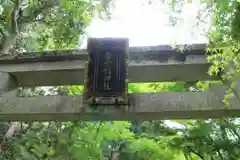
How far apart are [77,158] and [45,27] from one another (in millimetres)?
3390

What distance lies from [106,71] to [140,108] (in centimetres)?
54

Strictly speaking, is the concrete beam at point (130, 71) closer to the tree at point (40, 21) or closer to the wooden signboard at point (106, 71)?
the wooden signboard at point (106, 71)

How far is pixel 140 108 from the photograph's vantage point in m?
3.14

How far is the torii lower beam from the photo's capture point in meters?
3.05

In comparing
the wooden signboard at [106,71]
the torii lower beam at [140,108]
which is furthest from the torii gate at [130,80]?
the wooden signboard at [106,71]

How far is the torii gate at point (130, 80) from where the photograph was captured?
3096 millimetres

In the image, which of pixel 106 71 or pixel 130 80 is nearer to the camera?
pixel 106 71

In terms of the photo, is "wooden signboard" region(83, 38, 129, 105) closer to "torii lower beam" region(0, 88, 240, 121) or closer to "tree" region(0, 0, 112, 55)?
"torii lower beam" region(0, 88, 240, 121)

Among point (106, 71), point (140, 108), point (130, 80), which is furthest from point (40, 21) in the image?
point (140, 108)

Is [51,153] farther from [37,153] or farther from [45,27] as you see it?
[45,27]

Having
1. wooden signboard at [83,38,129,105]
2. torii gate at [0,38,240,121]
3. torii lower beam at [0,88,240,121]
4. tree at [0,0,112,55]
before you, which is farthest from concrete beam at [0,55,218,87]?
tree at [0,0,112,55]

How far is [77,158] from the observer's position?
3355mm

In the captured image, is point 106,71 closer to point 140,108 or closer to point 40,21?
point 140,108

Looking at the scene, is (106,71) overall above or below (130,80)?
above
